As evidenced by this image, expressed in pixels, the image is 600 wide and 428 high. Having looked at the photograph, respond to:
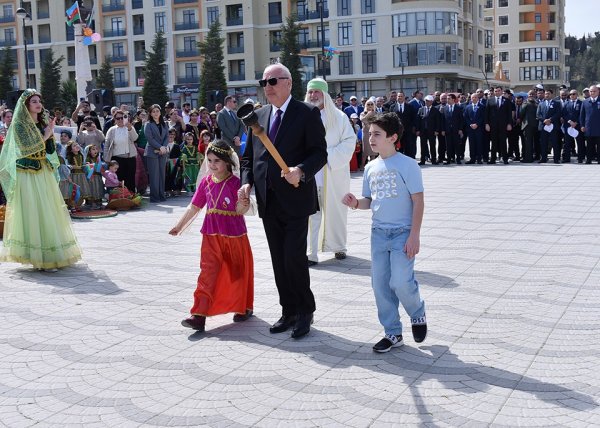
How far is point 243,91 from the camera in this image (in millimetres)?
73000

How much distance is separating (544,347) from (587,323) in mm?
771

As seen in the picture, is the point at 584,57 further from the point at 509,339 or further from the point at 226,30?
the point at 509,339

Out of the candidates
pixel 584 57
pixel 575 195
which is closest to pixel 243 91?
pixel 575 195

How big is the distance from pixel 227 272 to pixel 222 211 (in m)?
0.51

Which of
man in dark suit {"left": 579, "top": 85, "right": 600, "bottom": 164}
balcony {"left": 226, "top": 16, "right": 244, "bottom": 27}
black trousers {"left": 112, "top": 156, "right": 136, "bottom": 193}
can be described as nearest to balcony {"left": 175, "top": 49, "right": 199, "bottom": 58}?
balcony {"left": 226, "top": 16, "right": 244, "bottom": 27}

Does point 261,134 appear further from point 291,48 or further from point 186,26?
point 186,26

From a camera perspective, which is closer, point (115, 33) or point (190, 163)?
point (190, 163)

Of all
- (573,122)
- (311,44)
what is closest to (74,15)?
(573,122)

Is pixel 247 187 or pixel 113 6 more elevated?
pixel 113 6

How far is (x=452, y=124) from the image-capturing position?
872 inches

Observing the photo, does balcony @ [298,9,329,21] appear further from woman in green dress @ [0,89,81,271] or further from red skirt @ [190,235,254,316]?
red skirt @ [190,235,254,316]

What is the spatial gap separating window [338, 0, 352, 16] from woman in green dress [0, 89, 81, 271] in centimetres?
6346

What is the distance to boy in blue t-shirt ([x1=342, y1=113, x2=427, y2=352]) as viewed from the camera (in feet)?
17.7

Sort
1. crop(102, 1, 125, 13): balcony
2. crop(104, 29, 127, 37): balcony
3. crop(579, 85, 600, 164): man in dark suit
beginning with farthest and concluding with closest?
crop(104, 29, 127, 37): balcony < crop(102, 1, 125, 13): balcony < crop(579, 85, 600, 164): man in dark suit
